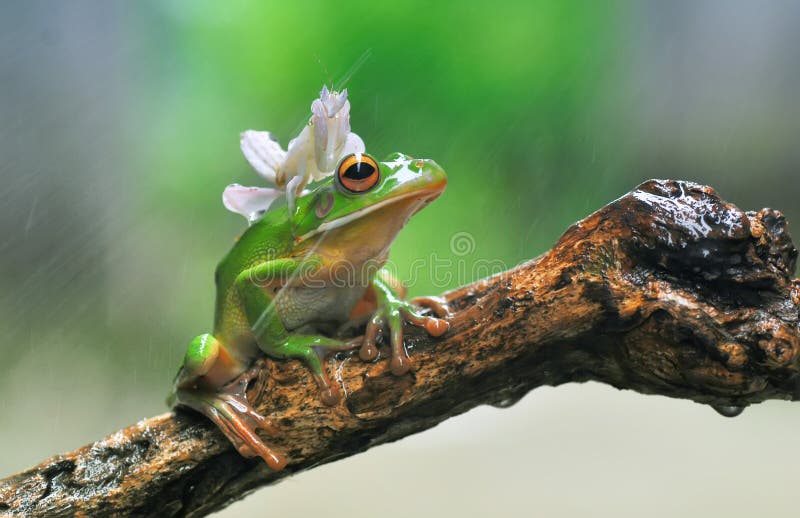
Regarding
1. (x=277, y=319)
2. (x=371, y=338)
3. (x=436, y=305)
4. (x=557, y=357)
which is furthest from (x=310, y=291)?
(x=557, y=357)

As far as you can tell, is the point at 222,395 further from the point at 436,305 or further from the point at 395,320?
the point at 436,305

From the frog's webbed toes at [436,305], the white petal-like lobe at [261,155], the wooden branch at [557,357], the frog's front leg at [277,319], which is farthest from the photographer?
the white petal-like lobe at [261,155]

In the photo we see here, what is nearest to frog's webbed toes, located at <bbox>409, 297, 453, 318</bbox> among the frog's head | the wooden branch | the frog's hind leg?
the wooden branch

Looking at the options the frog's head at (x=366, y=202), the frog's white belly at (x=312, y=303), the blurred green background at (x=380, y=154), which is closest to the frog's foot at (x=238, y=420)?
the frog's white belly at (x=312, y=303)

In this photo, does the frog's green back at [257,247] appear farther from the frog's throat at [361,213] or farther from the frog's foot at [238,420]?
the frog's foot at [238,420]

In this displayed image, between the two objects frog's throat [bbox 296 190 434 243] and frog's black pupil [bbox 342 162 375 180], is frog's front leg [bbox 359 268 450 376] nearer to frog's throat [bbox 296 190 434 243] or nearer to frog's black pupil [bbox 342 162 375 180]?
frog's throat [bbox 296 190 434 243]

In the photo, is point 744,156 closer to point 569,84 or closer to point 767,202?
point 767,202

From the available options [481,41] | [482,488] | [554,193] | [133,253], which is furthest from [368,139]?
[482,488]
